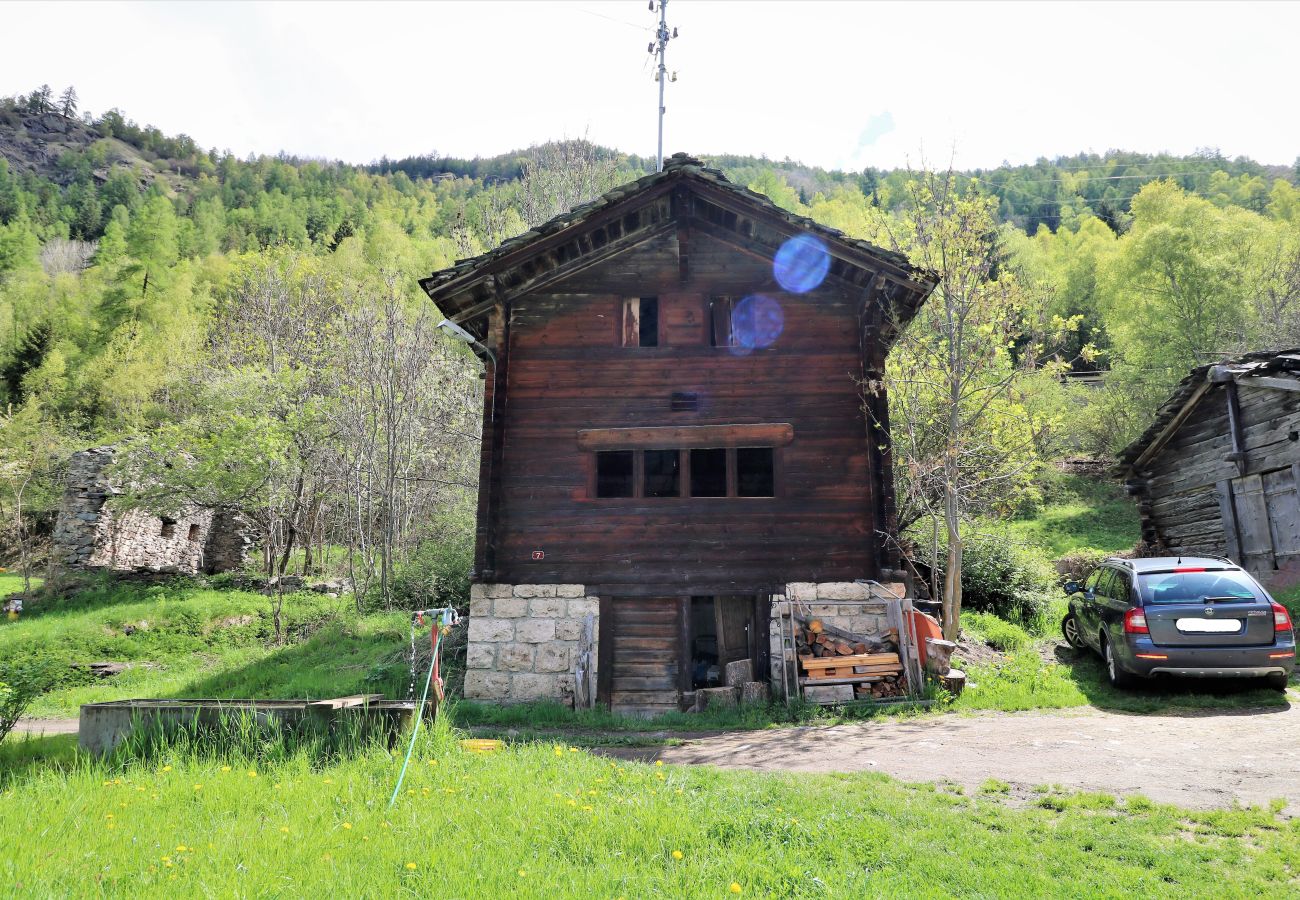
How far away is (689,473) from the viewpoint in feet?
42.9

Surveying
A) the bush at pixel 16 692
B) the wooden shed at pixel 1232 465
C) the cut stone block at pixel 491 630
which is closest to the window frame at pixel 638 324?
the cut stone block at pixel 491 630

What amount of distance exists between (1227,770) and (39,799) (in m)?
10.6

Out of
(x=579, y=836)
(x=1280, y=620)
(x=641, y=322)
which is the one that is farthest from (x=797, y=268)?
(x=579, y=836)

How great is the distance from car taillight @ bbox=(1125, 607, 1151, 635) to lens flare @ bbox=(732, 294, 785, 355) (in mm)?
6923

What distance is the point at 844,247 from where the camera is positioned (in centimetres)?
1285

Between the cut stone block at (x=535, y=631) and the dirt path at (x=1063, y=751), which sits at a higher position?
the cut stone block at (x=535, y=631)

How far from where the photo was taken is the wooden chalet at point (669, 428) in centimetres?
1255

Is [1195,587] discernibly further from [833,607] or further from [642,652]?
[642,652]

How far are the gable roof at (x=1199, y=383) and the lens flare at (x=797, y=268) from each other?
Result: 9797 mm

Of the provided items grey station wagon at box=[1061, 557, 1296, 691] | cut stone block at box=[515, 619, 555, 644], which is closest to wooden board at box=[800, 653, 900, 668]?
grey station wagon at box=[1061, 557, 1296, 691]

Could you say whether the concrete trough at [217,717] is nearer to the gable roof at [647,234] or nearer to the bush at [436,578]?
the gable roof at [647,234]

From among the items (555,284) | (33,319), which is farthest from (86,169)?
(555,284)

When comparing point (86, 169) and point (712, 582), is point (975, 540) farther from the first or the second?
point (86, 169)

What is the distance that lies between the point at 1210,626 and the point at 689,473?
7.73 metres
